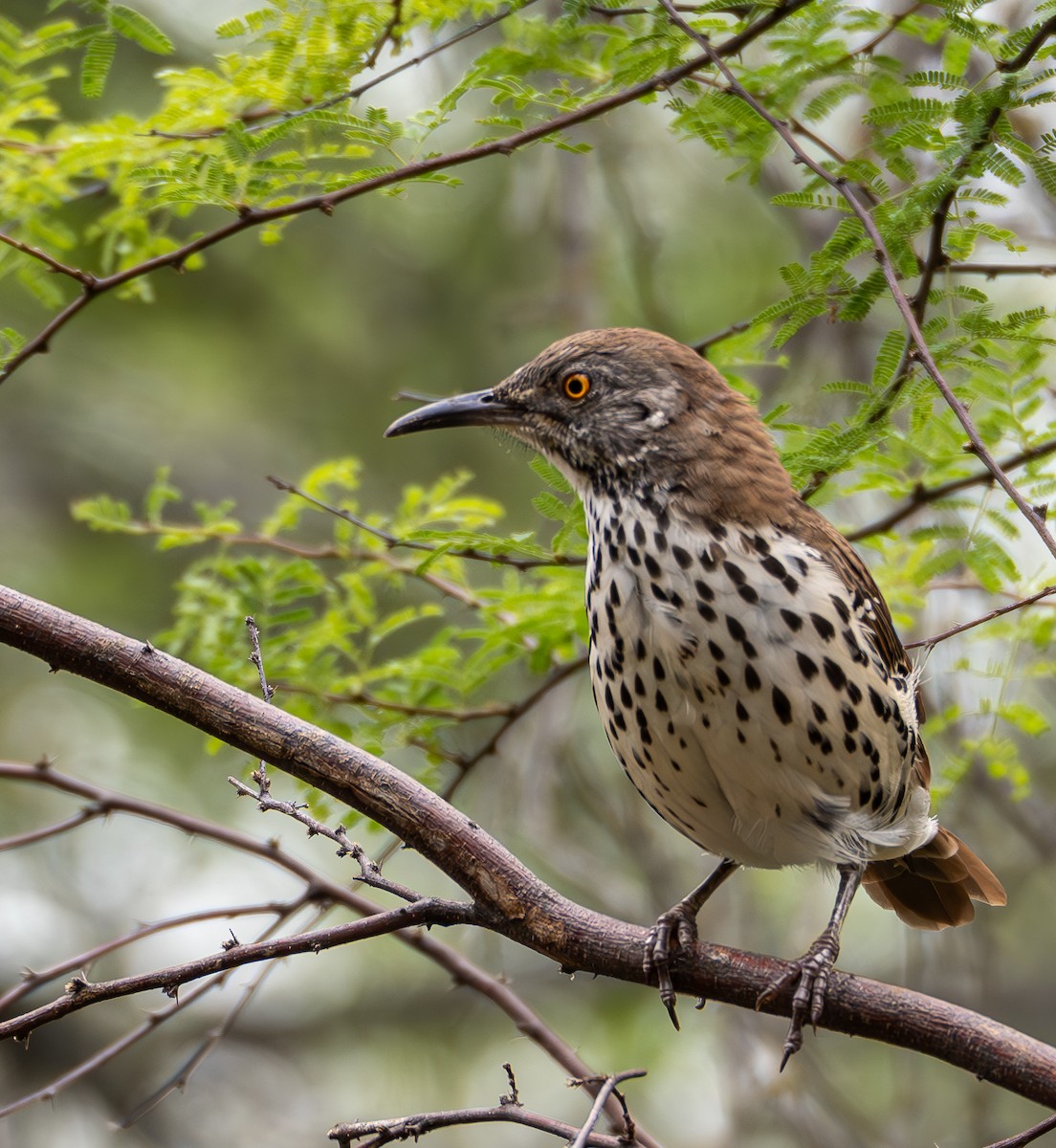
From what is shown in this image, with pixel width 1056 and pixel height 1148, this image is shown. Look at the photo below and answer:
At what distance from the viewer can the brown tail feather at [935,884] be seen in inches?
172

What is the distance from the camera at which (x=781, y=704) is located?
3.38 m

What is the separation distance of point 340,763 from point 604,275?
516 centimetres

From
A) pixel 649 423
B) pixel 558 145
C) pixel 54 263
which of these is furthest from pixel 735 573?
pixel 54 263

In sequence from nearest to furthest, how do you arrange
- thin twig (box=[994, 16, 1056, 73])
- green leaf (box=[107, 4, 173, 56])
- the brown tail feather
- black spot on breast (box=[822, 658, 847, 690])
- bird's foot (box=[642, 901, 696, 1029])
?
thin twig (box=[994, 16, 1056, 73]), bird's foot (box=[642, 901, 696, 1029]), black spot on breast (box=[822, 658, 847, 690]), green leaf (box=[107, 4, 173, 56]), the brown tail feather

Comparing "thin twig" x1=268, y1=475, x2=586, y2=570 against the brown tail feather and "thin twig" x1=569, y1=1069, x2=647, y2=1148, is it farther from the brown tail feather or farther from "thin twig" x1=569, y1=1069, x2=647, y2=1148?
"thin twig" x1=569, y1=1069, x2=647, y2=1148

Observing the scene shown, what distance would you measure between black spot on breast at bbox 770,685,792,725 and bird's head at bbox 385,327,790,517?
528mm

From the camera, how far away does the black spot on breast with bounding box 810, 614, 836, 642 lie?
3438 mm

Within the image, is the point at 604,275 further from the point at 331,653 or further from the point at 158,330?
the point at 331,653

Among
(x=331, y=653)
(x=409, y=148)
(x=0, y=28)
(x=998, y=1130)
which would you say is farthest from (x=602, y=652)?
(x=998, y=1130)

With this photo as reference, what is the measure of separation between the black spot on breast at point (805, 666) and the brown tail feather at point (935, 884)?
120cm

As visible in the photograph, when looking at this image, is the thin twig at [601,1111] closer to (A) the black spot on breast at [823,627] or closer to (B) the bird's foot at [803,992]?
(B) the bird's foot at [803,992]

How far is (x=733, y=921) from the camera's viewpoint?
625 centimetres

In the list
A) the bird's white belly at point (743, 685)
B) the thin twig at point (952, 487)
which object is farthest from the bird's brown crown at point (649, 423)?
the thin twig at point (952, 487)

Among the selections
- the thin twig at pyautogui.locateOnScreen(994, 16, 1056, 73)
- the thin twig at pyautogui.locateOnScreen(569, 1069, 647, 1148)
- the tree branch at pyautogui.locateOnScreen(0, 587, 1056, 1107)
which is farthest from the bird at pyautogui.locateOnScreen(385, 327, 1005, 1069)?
the thin twig at pyautogui.locateOnScreen(994, 16, 1056, 73)
